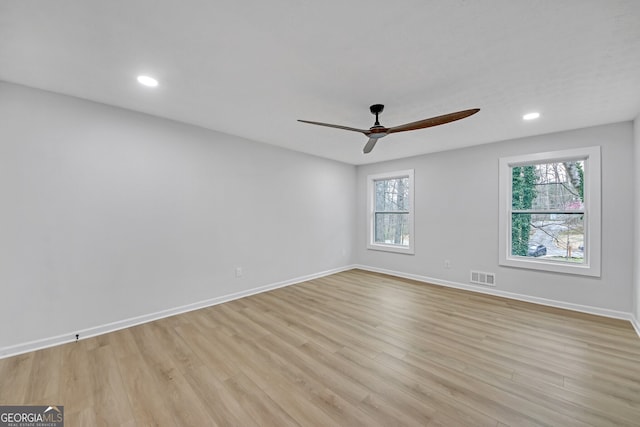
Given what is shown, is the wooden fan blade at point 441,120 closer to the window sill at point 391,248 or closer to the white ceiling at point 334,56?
the white ceiling at point 334,56

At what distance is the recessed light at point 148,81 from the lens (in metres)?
2.21

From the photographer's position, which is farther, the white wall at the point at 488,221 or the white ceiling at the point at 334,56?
the white wall at the point at 488,221

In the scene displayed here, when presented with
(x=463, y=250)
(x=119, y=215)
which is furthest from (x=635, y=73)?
(x=119, y=215)

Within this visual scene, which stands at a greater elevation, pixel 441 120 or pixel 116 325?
pixel 441 120

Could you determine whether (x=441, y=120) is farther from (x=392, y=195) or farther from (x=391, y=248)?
(x=391, y=248)

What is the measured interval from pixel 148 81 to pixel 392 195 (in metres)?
4.57

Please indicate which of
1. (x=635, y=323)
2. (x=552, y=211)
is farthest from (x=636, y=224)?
(x=635, y=323)

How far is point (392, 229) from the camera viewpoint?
Result: 18.0 ft

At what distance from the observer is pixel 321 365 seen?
7.06ft

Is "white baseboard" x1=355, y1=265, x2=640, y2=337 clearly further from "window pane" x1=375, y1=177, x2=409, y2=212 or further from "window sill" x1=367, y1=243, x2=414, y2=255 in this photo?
"window pane" x1=375, y1=177, x2=409, y2=212

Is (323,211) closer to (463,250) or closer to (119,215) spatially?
(463,250)

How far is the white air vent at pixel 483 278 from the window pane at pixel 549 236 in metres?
0.49

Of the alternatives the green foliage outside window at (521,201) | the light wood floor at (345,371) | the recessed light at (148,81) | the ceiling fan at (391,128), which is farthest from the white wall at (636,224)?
the recessed light at (148,81)

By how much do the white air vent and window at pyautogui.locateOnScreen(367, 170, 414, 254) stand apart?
1.12 meters
